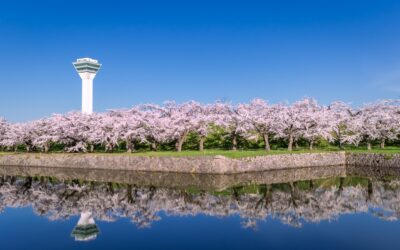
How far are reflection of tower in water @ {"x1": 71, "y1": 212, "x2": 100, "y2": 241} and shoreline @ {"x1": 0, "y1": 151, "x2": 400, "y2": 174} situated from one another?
16.1m

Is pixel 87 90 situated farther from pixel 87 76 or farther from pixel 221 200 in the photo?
pixel 221 200

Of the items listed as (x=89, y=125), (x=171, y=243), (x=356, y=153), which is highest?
(x=89, y=125)

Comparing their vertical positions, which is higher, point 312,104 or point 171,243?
point 312,104

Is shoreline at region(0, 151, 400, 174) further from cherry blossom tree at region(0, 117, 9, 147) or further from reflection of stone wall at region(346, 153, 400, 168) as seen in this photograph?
cherry blossom tree at region(0, 117, 9, 147)

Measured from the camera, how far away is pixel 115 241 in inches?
677

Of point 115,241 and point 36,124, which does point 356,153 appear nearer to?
point 115,241

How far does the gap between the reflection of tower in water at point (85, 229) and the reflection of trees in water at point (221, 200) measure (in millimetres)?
601

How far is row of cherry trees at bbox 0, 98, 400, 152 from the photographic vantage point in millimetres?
47500

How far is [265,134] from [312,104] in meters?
14.6

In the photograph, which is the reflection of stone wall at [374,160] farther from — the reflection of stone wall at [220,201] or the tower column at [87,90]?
the tower column at [87,90]

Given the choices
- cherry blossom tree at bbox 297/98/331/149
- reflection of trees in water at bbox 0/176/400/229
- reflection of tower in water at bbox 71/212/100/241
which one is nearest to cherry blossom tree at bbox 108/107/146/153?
reflection of trees in water at bbox 0/176/400/229

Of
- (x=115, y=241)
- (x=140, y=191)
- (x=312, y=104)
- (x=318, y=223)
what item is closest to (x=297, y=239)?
(x=318, y=223)

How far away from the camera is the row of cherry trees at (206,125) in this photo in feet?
156

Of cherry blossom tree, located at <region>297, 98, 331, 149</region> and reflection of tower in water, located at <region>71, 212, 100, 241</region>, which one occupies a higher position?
cherry blossom tree, located at <region>297, 98, 331, 149</region>
